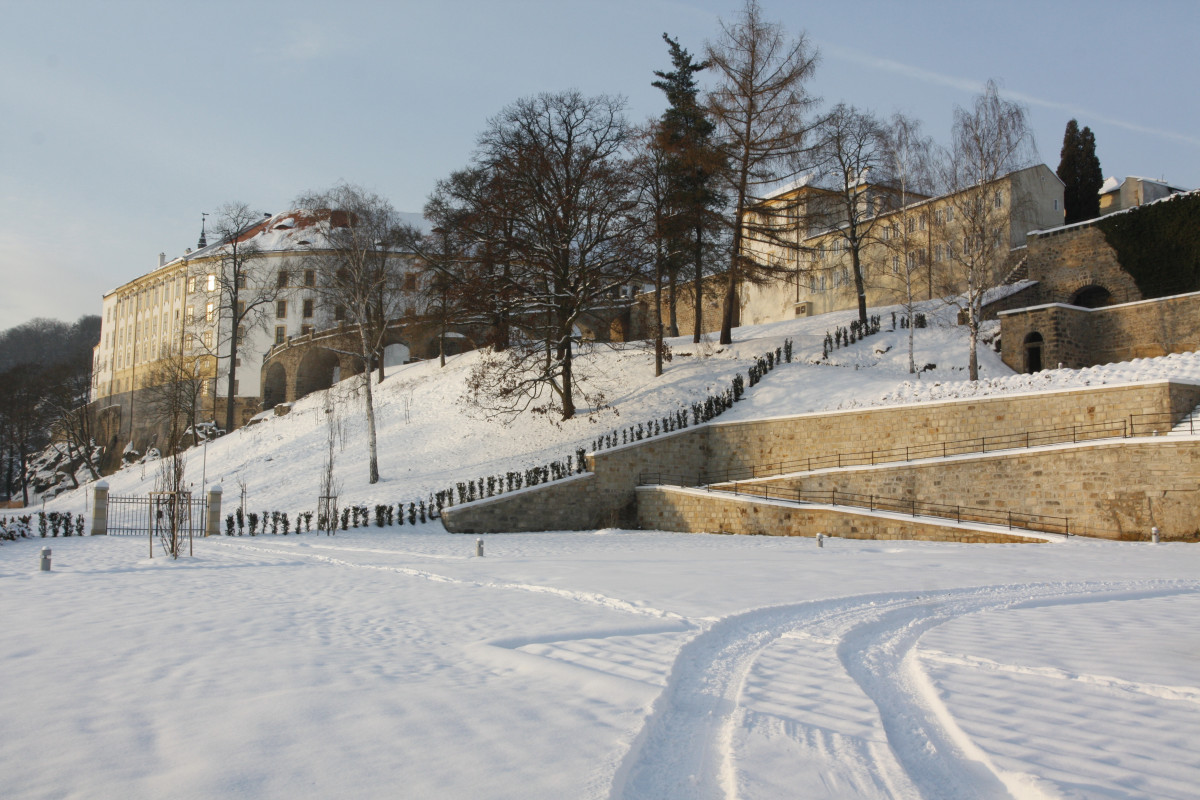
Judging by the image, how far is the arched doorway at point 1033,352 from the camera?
92.9 ft

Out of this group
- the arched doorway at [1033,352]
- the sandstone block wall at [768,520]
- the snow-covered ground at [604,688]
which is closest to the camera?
the snow-covered ground at [604,688]

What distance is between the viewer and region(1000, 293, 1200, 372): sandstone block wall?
2658cm

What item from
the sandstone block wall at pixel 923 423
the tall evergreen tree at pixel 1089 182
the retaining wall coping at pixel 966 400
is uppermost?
the tall evergreen tree at pixel 1089 182

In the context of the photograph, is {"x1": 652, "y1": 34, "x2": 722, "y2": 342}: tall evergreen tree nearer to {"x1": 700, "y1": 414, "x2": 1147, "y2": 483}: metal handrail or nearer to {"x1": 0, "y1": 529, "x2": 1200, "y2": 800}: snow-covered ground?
{"x1": 700, "y1": 414, "x2": 1147, "y2": 483}: metal handrail

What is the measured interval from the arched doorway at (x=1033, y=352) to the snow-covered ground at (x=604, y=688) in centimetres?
1830

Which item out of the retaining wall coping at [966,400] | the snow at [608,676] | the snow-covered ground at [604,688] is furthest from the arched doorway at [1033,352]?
the snow-covered ground at [604,688]

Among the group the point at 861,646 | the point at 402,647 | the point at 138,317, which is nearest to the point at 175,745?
the point at 402,647

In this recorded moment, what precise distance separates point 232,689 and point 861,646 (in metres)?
5.43

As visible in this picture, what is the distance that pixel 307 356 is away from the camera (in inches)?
2099

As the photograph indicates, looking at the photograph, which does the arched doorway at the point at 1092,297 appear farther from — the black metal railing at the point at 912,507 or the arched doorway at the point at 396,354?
the arched doorway at the point at 396,354

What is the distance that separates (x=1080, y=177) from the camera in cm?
4353

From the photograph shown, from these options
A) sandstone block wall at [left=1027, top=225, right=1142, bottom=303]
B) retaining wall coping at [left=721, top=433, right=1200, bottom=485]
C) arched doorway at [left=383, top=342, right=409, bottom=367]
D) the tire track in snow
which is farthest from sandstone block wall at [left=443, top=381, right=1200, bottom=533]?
arched doorway at [left=383, top=342, right=409, bottom=367]

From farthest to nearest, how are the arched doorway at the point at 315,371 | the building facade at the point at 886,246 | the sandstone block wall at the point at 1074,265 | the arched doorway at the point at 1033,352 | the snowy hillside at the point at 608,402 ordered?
the arched doorway at the point at 315,371 < the sandstone block wall at the point at 1074,265 < the building facade at the point at 886,246 < the arched doorway at the point at 1033,352 < the snowy hillside at the point at 608,402

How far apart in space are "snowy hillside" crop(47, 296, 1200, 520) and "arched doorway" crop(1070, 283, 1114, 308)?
537cm
